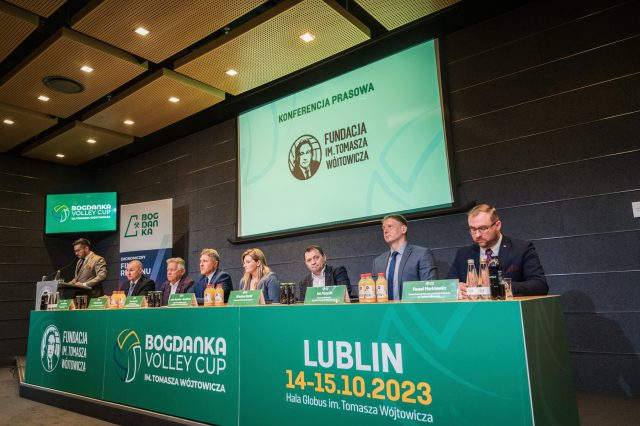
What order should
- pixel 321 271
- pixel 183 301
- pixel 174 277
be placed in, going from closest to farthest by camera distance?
pixel 183 301, pixel 321 271, pixel 174 277

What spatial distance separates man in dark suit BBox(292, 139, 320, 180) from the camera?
4234 millimetres

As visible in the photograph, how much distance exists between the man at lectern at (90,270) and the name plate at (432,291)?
11.8ft

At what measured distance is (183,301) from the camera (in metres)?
2.33

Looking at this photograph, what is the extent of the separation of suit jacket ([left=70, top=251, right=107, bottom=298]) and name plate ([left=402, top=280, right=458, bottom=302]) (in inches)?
141

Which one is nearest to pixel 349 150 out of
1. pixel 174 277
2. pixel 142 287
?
pixel 174 277

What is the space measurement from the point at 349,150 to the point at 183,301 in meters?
2.25

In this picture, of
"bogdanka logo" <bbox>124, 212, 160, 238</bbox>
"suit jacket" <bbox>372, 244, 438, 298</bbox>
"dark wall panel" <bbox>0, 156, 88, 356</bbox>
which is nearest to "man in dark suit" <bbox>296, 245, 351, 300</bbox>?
"suit jacket" <bbox>372, 244, 438, 298</bbox>

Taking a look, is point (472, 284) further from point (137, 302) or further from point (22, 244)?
point (22, 244)

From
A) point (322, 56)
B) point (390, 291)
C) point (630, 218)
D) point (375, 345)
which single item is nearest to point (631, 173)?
point (630, 218)

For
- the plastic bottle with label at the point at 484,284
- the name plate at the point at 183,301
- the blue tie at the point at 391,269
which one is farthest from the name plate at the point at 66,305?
the plastic bottle with label at the point at 484,284

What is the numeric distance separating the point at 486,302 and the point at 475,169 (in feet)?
7.42

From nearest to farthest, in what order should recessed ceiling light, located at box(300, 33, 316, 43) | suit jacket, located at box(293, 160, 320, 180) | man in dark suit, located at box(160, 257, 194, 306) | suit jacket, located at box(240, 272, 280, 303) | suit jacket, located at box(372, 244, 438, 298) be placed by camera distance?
suit jacket, located at box(372, 244, 438, 298) → suit jacket, located at box(240, 272, 280, 303) → man in dark suit, located at box(160, 257, 194, 306) → recessed ceiling light, located at box(300, 33, 316, 43) → suit jacket, located at box(293, 160, 320, 180)

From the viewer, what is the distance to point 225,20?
3.29m

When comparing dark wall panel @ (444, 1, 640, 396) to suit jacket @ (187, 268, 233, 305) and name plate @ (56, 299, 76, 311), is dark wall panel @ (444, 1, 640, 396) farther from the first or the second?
name plate @ (56, 299, 76, 311)
